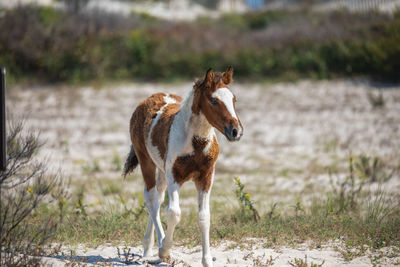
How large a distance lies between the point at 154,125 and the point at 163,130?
0.75ft

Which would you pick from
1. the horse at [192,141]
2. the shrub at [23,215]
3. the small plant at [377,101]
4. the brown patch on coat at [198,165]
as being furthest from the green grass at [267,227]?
the small plant at [377,101]

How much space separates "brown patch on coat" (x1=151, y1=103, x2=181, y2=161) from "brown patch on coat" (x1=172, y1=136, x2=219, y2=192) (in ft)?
1.02

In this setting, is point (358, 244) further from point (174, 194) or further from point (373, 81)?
point (373, 81)

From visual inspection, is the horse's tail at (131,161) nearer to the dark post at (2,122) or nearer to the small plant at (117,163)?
the dark post at (2,122)

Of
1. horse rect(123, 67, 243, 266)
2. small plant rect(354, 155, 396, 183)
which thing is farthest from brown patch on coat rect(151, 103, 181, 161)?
small plant rect(354, 155, 396, 183)

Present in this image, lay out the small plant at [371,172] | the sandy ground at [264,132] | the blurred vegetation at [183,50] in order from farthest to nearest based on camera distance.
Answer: the blurred vegetation at [183,50] → the sandy ground at [264,132] → the small plant at [371,172]

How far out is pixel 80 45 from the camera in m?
17.9

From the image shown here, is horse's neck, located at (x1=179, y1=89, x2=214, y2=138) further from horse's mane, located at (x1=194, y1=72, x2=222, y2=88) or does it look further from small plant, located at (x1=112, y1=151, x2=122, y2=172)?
small plant, located at (x1=112, y1=151, x2=122, y2=172)

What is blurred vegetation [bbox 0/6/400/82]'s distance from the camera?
16203mm

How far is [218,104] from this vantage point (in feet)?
13.9

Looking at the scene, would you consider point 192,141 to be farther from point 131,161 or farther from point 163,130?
point 131,161

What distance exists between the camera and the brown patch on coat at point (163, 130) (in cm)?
480

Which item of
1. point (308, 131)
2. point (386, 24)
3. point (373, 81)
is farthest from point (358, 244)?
point (386, 24)

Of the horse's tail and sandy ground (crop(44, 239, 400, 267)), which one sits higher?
the horse's tail
